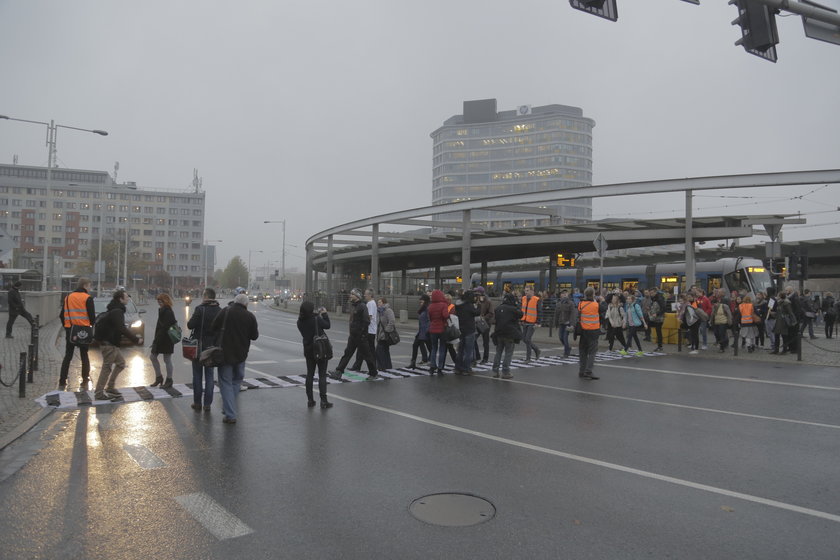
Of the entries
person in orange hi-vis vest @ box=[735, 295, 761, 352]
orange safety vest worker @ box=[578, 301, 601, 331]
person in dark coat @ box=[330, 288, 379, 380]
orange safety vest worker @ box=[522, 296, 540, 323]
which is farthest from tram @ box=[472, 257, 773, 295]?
person in dark coat @ box=[330, 288, 379, 380]

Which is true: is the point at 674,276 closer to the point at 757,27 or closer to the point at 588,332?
the point at 588,332

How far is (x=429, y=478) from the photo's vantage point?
510 cm

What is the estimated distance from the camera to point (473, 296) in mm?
11562

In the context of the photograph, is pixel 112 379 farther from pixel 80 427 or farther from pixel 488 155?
pixel 488 155

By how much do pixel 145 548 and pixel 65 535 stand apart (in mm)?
715

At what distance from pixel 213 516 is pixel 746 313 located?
51.4 feet

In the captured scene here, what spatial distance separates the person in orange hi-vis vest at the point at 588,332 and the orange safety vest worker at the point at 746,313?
686 centimetres

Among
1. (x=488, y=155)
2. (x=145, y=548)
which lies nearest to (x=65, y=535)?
(x=145, y=548)

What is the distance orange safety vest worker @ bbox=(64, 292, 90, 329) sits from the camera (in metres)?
9.48

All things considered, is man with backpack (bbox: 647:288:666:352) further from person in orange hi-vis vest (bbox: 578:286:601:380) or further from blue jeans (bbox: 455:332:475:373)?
blue jeans (bbox: 455:332:475:373)

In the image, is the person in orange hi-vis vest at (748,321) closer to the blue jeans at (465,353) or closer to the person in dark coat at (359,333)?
the blue jeans at (465,353)

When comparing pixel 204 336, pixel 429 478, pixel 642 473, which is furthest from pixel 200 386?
pixel 642 473

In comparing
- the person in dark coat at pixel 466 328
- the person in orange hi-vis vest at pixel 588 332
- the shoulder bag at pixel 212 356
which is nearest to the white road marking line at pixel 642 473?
the shoulder bag at pixel 212 356

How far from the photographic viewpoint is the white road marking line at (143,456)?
216 inches
